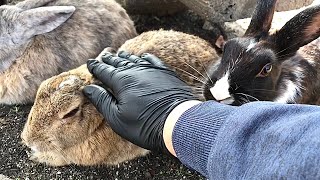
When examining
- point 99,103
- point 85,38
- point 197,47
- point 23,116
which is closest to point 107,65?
point 99,103

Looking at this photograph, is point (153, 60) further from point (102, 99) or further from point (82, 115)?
point (82, 115)

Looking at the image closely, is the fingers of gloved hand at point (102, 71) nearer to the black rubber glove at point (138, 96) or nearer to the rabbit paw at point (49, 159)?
the black rubber glove at point (138, 96)

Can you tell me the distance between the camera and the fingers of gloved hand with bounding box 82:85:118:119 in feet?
7.23

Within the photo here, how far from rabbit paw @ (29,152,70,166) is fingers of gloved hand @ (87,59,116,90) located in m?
0.58

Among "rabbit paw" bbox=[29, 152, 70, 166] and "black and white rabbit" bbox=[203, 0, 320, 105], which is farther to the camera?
"rabbit paw" bbox=[29, 152, 70, 166]

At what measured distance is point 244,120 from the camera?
4.80 ft

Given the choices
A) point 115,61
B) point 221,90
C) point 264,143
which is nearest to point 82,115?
point 115,61

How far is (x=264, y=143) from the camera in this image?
53.9 inches

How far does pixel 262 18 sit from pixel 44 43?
144 centimetres

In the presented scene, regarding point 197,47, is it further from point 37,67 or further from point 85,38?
point 37,67

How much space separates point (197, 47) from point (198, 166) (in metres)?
1.07

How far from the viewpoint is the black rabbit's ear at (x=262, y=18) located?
2318 mm

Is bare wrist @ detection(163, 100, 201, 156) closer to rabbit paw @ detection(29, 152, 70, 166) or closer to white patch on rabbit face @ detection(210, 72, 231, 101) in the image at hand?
white patch on rabbit face @ detection(210, 72, 231, 101)

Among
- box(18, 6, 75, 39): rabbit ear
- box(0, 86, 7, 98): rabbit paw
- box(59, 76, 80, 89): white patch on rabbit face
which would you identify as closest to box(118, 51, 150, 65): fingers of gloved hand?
box(59, 76, 80, 89): white patch on rabbit face
